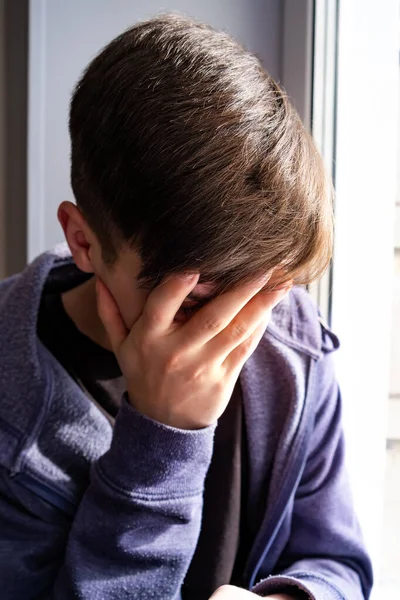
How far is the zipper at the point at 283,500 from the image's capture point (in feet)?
2.30

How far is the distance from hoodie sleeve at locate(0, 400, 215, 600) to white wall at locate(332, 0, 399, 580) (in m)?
0.30

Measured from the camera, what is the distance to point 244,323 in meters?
0.59

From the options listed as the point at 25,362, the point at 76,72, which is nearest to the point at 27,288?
the point at 25,362

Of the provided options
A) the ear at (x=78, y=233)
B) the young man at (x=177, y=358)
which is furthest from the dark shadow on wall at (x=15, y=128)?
the ear at (x=78, y=233)

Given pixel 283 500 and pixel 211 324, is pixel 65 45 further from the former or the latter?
pixel 283 500

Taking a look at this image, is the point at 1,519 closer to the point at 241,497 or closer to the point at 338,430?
the point at 241,497

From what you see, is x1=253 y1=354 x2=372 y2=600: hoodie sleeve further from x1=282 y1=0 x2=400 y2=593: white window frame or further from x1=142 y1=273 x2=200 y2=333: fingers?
x1=142 y1=273 x2=200 y2=333: fingers

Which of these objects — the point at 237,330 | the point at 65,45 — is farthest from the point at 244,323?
the point at 65,45

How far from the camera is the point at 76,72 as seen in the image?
2.88 feet

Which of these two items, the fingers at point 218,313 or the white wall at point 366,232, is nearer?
the fingers at point 218,313

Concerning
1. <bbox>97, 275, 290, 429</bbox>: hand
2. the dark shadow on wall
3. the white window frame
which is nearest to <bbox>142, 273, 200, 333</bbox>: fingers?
<bbox>97, 275, 290, 429</bbox>: hand

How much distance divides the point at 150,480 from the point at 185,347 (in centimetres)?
15

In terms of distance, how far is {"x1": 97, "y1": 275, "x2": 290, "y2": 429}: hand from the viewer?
568mm

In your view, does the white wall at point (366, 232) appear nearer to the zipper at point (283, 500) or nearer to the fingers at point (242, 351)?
the zipper at point (283, 500)
